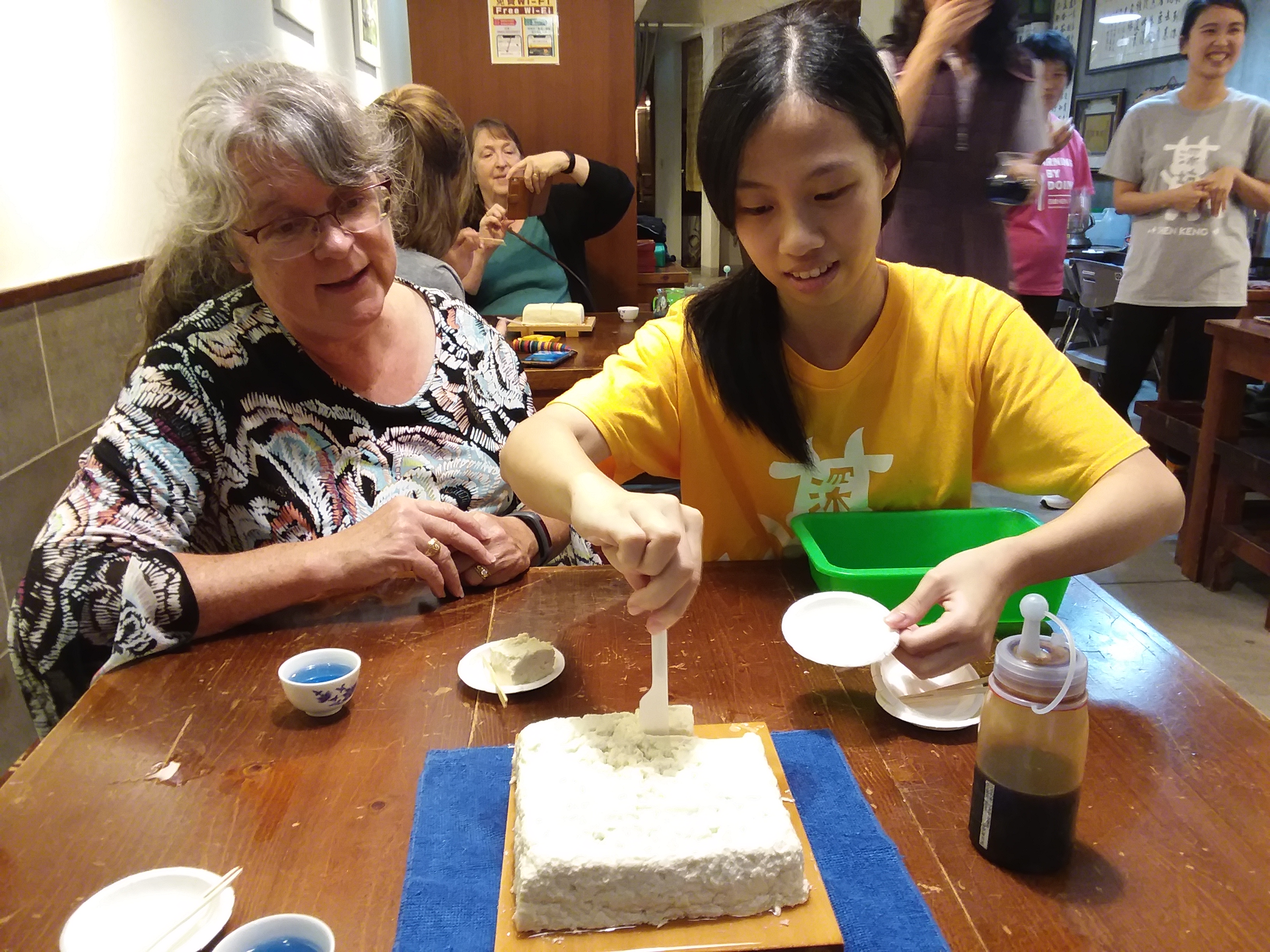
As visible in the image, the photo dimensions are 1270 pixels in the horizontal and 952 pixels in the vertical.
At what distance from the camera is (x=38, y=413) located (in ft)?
5.78

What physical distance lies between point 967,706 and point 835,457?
50 centimetres

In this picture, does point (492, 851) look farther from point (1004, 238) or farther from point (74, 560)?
point (1004, 238)

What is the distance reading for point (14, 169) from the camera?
174cm

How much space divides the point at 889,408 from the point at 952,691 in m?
0.50

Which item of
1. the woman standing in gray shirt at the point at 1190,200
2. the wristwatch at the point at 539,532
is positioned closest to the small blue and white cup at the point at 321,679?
the wristwatch at the point at 539,532

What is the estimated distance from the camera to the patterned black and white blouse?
3.60 ft

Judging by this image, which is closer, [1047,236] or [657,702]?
[657,702]

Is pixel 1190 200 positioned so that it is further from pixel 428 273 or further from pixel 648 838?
pixel 648 838

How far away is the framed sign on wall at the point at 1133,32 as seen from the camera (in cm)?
605

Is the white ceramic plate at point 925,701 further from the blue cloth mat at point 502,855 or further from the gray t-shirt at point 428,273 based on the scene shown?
the gray t-shirt at point 428,273

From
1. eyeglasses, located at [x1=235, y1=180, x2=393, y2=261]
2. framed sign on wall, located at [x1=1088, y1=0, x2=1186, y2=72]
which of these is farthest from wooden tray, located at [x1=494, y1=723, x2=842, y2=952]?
framed sign on wall, located at [x1=1088, y1=0, x2=1186, y2=72]

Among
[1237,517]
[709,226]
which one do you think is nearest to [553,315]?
[1237,517]

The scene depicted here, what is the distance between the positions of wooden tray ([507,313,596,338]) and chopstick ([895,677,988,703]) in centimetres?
239

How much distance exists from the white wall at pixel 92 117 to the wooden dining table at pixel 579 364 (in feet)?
3.36
